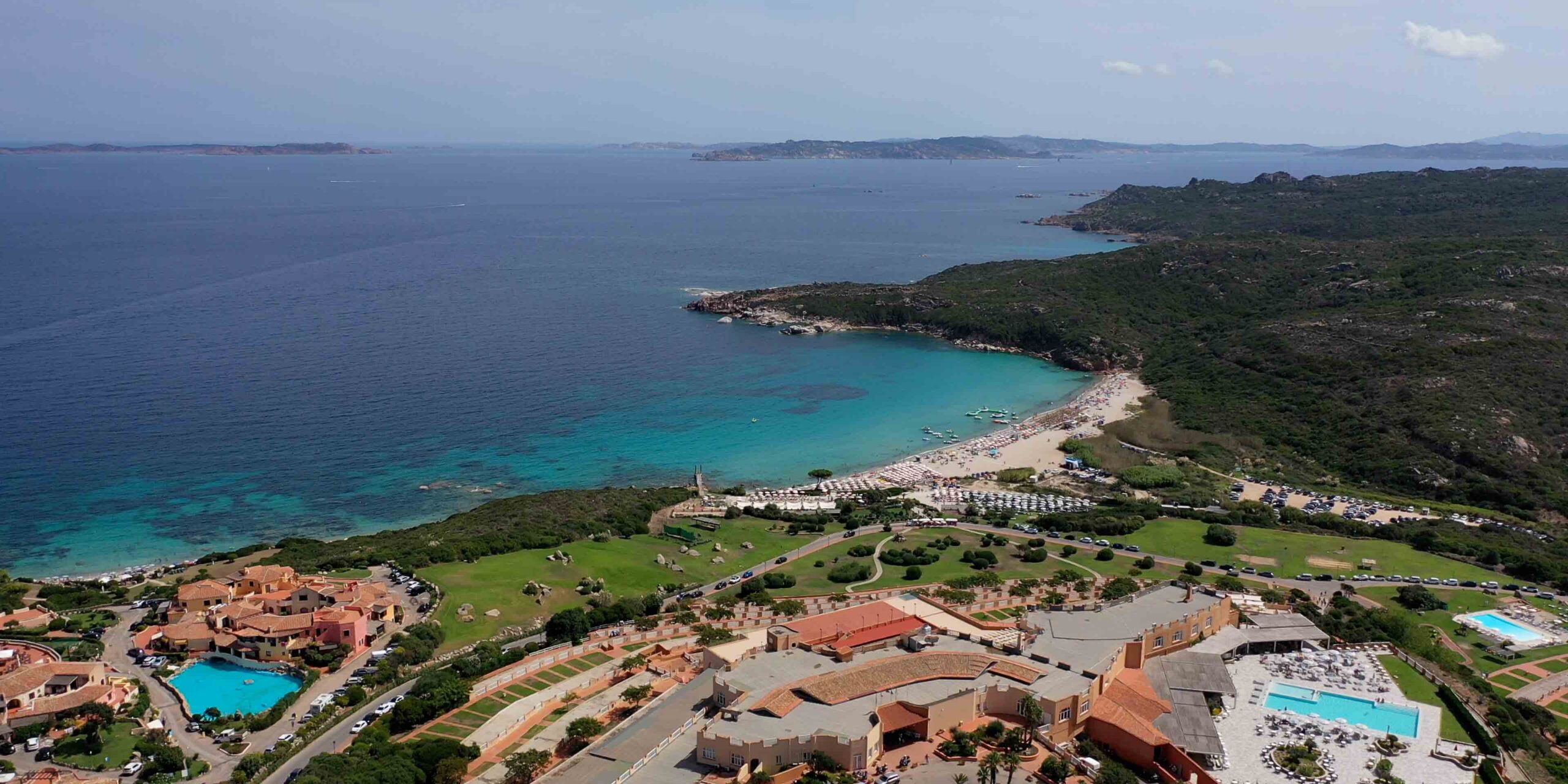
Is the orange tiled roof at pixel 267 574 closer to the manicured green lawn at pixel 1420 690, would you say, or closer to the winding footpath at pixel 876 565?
the winding footpath at pixel 876 565

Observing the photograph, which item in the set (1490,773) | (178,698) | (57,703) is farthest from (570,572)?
(1490,773)

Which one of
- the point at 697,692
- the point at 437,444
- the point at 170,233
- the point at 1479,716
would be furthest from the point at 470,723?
the point at 170,233

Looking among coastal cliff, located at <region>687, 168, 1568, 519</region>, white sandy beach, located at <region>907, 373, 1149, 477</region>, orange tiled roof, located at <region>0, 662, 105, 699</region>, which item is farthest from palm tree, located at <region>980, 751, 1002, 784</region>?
coastal cliff, located at <region>687, 168, 1568, 519</region>

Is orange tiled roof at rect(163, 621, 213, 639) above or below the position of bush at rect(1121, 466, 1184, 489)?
above

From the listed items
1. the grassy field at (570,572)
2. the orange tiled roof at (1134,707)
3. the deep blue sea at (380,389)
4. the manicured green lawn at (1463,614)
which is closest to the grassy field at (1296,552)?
the manicured green lawn at (1463,614)

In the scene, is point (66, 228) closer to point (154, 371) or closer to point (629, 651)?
point (154, 371)

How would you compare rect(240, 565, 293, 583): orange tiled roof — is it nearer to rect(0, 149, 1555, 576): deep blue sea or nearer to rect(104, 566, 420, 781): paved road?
rect(104, 566, 420, 781): paved road
